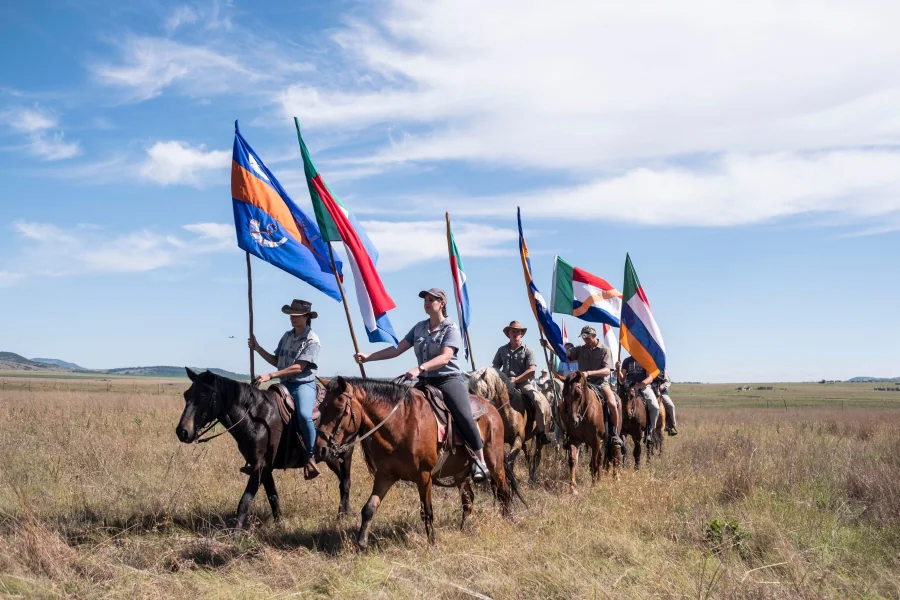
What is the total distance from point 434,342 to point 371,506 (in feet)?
6.39

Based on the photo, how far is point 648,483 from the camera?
35.6ft

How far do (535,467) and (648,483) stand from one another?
10.3 feet

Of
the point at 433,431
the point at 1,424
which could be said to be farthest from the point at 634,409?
the point at 1,424

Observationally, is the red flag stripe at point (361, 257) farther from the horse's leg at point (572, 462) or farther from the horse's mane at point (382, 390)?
the horse's leg at point (572, 462)

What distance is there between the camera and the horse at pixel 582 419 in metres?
11.9

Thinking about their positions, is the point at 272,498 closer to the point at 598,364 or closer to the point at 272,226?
the point at 272,226

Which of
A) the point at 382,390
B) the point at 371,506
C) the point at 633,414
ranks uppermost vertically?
the point at 382,390

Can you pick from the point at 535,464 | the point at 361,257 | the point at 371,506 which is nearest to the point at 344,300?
the point at 361,257

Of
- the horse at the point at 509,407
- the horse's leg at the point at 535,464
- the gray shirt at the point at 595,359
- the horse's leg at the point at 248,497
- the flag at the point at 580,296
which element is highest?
the flag at the point at 580,296

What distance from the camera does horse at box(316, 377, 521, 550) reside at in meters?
7.15

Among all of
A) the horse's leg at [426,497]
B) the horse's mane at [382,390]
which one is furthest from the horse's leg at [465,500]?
the horse's mane at [382,390]

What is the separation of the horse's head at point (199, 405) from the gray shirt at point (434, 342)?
7.80ft

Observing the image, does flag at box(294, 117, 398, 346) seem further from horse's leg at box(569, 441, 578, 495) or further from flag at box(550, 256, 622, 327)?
flag at box(550, 256, 622, 327)

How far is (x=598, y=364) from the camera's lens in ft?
44.3
